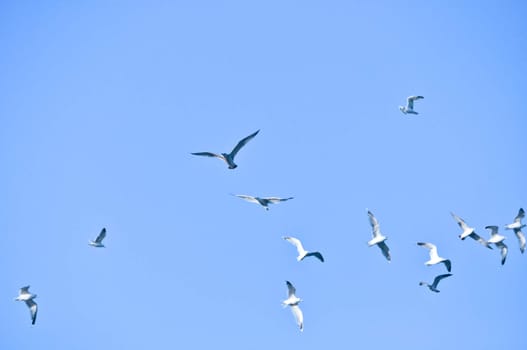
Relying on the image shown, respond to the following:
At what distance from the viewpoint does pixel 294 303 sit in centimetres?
4838

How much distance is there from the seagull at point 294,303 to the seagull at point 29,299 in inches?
716

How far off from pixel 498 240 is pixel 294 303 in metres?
15.5

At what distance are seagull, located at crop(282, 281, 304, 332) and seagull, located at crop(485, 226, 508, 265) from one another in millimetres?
14332

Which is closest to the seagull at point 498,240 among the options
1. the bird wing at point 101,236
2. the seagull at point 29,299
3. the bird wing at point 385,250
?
the bird wing at point 385,250

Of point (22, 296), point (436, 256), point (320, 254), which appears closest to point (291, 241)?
point (320, 254)

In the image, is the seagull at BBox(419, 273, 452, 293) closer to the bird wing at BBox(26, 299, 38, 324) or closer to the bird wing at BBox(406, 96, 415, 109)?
the bird wing at BBox(406, 96, 415, 109)

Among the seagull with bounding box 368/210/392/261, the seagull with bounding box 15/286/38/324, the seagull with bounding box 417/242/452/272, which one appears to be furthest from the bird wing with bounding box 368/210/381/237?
the seagull with bounding box 15/286/38/324

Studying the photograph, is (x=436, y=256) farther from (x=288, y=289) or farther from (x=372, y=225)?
(x=288, y=289)

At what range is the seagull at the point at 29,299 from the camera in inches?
2135

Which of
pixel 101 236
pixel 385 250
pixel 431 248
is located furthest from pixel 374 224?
pixel 101 236

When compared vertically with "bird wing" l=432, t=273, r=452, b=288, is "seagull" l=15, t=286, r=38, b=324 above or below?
below

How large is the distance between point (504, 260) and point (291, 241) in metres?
16.2

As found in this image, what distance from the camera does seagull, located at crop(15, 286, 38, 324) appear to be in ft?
178

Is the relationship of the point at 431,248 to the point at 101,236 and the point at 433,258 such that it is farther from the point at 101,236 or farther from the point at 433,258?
the point at 101,236
